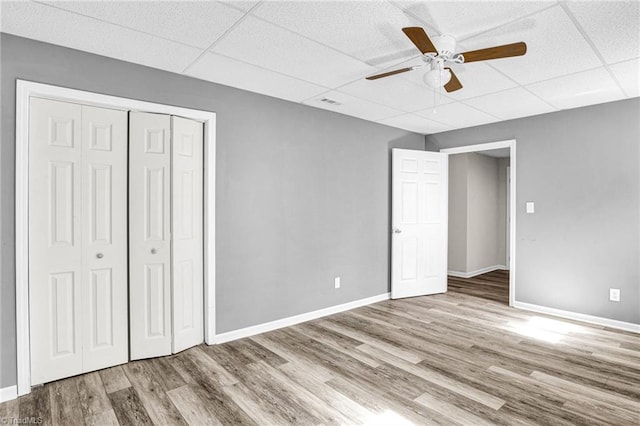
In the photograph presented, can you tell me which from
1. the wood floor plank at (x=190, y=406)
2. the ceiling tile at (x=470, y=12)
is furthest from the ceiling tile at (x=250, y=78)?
the wood floor plank at (x=190, y=406)

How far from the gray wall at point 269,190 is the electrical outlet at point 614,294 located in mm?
2490

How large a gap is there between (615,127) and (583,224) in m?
1.09

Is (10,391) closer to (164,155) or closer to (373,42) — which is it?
(164,155)

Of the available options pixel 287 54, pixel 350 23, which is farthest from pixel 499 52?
pixel 287 54

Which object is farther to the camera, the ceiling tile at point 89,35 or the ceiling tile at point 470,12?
the ceiling tile at point 89,35

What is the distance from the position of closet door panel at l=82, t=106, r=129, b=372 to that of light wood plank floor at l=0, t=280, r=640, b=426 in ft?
0.70

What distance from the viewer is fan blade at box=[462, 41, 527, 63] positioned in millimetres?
2041

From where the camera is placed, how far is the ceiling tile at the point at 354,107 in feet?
12.1

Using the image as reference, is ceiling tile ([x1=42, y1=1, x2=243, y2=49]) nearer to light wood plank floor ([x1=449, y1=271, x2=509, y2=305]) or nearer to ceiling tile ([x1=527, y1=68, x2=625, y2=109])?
ceiling tile ([x1=527, y1=68, x2=625, y2=109])

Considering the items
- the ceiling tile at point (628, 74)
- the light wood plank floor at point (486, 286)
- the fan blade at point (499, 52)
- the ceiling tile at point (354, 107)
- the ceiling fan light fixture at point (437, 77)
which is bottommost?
the light wood plank floor at point (486, 286)

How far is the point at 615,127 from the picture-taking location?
149 inches

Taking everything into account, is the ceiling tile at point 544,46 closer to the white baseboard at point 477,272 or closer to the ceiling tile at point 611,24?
the ceiling tile at point 611,24

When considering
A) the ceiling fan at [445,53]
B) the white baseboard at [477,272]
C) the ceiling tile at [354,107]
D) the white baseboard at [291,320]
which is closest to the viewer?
the ceiling fan at [445,53]

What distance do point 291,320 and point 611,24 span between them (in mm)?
3591
